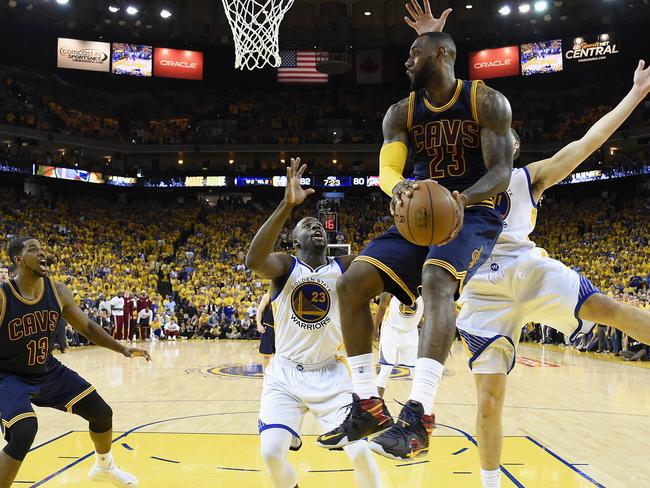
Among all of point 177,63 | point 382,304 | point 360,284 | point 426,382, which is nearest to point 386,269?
point 360,284

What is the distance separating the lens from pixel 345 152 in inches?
1438

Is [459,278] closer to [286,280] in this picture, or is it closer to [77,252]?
[286,280]

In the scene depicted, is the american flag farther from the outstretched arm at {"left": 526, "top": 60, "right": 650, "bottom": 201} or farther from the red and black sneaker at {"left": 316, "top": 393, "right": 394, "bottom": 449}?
the red and black sneaker at {"left": 316, "top": 393, "right": 394, "bottom": 449}

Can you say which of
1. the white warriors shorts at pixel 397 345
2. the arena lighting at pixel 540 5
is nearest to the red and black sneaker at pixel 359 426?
the white warriors shorts at pixel 397 345

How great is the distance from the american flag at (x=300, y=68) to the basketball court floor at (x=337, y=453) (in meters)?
24.8

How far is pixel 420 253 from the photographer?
348 centimetres

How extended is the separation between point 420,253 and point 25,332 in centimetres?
332

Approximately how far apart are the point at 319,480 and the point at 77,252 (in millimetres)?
23137

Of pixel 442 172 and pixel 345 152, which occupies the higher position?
pixel 345 152

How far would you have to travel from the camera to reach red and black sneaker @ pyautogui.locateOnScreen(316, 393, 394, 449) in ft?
9.95

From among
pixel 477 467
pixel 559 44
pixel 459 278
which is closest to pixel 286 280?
pixel 459 278

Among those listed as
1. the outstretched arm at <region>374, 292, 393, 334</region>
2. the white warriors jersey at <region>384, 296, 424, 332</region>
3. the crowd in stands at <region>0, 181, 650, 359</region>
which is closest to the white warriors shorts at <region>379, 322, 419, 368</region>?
the white warriors jersey at <region>384, 296, 424, 332</region>

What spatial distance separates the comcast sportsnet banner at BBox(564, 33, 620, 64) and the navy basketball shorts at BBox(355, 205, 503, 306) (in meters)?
32.6

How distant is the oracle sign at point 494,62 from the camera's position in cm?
3456
